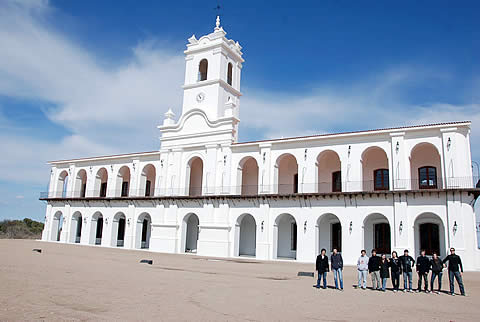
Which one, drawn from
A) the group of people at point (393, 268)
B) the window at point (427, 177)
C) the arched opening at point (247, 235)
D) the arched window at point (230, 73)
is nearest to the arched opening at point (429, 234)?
the window at point (427, 177)

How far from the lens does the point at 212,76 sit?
30.6 m

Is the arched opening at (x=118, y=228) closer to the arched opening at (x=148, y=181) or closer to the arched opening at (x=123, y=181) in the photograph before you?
the arched opening at (x=123, y=181)

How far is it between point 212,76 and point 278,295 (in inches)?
894

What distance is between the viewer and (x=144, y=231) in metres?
36.5

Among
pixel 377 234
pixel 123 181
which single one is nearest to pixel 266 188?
pixel 377 234

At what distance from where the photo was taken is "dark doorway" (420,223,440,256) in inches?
873

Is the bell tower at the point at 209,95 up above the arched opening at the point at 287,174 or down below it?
above

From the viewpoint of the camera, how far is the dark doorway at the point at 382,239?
2362cm

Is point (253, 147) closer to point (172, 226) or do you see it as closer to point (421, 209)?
point (172, 226)

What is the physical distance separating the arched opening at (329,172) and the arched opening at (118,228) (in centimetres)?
1756

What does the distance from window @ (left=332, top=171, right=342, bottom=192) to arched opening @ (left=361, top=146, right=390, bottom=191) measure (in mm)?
1616

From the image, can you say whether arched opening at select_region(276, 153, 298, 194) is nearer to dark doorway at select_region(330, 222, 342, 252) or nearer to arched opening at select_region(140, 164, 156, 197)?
dark doorway at select_region(330, 222, 342, 252)

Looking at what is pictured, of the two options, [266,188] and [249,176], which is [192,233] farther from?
[266,188]

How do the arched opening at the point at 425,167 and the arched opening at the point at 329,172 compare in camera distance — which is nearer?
the arched opening at the point at 425,167
